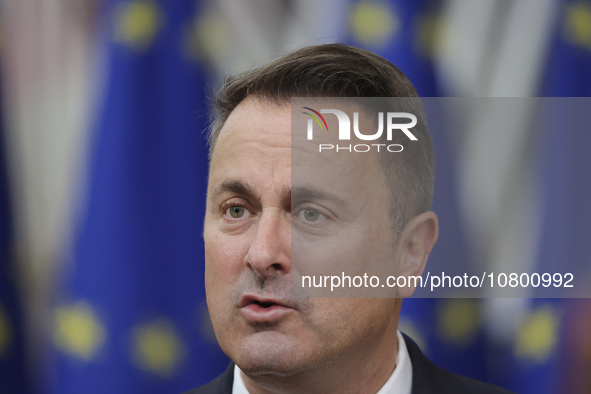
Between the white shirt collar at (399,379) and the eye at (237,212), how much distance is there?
436 mm

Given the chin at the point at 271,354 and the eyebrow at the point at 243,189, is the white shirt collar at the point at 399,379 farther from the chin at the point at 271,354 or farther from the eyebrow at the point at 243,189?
the eyebrow at the point at 243,189

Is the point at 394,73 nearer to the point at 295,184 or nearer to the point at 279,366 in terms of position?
the point at 295,184

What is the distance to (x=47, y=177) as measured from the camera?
199 centimetres

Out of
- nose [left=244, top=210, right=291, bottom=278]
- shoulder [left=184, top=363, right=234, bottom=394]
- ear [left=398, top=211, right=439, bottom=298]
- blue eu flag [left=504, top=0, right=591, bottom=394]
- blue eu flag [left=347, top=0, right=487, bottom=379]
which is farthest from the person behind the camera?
blue eu flag [left=347, top=0, right=487, bottom=379]

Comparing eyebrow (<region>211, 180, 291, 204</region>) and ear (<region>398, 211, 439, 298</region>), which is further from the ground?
eyebrow (<region>211, 180, 291, 204</region>)

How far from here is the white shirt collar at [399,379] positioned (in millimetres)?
1486

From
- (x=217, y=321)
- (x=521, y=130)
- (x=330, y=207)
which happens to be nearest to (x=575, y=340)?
(x=521, y=130)

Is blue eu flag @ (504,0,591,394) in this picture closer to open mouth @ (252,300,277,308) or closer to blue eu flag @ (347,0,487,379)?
blue eu flag @ (347,0,487,379)

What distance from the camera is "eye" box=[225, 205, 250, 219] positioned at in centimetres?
136

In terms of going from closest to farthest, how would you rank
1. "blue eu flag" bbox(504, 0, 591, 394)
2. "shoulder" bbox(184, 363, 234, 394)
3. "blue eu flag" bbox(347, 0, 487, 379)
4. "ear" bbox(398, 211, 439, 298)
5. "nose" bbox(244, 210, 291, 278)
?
"nose" bbox(244, 210, 291, 278)
"ear" bbox(398, 211, 439, 298)
"shoulder" bbox(184, 363, 234, 394)
"blue eu flag" bbox(504, 0, 591, 394)
"blue eu flag" bbox(347, 0, 487, 379)

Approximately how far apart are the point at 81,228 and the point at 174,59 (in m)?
0.63

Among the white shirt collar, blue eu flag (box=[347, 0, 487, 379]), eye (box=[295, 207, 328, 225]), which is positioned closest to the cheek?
eye (box=[295, 207, 328, 225])

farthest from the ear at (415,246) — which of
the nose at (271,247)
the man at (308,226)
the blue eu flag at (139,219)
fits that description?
the blue eu flag at (139,219)

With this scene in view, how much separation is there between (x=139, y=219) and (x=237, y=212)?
723 millimetres
